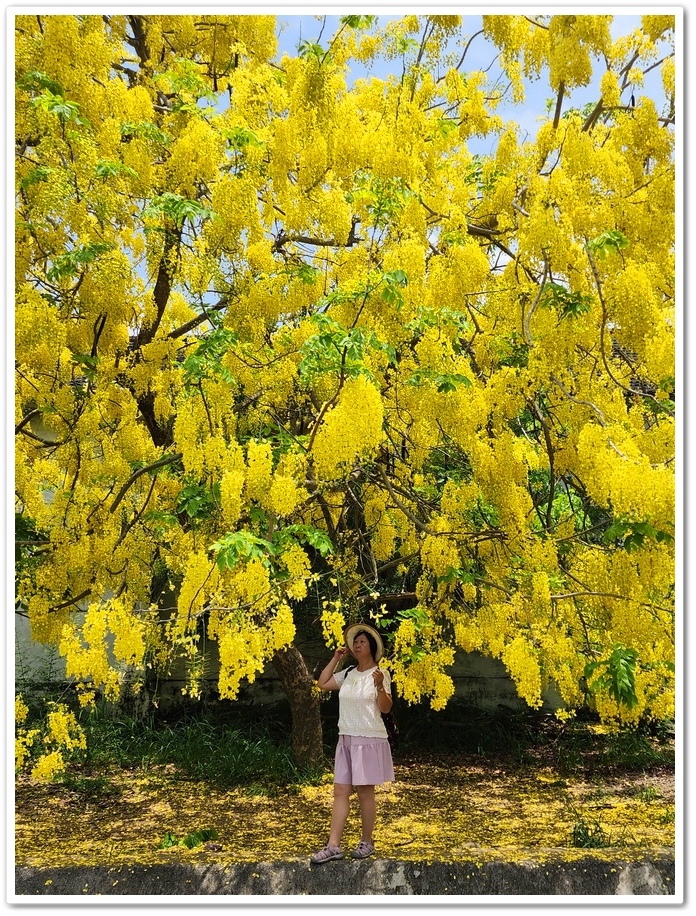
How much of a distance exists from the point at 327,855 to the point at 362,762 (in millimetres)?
410

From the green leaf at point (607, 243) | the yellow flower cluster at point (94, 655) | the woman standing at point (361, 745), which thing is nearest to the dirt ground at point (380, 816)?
the woman standing at point (361, 745)

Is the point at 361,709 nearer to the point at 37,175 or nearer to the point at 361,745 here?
the point at 361,745

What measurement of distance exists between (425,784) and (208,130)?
4014 millimetres

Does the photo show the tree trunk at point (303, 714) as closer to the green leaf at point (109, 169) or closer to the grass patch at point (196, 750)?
the grass patch at point (196, 750)

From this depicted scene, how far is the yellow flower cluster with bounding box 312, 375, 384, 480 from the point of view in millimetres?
2770

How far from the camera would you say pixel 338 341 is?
8.64 ft

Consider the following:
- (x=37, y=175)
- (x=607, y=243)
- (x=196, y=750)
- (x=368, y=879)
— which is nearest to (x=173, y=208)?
(x=37, y=175)

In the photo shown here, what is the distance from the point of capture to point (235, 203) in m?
3.27

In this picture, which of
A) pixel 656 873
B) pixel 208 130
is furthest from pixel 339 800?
pixel 208 130

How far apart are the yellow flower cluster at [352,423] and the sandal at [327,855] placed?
1560 mm

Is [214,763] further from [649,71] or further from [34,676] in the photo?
[649,71]

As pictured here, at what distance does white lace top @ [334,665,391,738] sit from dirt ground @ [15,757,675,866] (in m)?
0.71

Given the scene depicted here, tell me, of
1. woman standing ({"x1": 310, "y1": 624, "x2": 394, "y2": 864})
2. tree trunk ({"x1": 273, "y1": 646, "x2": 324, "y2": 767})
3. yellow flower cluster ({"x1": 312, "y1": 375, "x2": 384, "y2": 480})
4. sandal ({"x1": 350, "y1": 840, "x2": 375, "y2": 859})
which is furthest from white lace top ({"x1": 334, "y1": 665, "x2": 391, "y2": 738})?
tree trunk ({"x1": 273, "y1": 646, "x2": 324, "y2": 767})

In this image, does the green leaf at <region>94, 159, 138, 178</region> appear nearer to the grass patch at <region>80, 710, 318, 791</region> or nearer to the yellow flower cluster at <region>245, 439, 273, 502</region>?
the yellow flower cluster at <region>245, 439, 273, 502</region>
